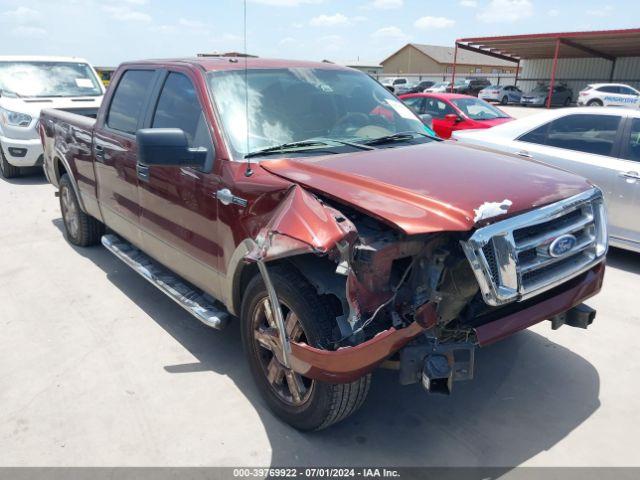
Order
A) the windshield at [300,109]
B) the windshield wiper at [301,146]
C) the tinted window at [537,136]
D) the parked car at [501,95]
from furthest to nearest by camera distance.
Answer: the parked car at [501,95] < the tinted window at [537,136] < the windshield at [300,109] < the windshield wiper at [301,146]

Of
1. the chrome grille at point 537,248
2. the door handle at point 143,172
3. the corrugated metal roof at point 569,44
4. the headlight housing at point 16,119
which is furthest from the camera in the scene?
the corrugated metal roof at point 569,44

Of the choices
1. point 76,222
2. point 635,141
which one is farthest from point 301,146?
point 635,141

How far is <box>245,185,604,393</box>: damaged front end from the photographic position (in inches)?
92.3

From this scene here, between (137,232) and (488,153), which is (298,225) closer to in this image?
(488,153)

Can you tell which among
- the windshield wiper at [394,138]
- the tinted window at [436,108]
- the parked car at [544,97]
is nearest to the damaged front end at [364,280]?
the windshield wiper at [394,138]

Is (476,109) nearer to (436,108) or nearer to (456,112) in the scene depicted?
(456,112)

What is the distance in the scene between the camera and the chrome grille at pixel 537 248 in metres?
2.34

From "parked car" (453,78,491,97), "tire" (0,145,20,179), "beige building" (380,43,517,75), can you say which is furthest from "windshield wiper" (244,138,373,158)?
"beige building" (380,43,517,75)

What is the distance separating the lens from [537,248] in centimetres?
257

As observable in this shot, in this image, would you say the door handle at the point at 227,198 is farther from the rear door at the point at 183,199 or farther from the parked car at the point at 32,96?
the parked car at the point at 32,96

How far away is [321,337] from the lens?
97.7 inches

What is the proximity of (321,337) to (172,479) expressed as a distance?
1049 mm

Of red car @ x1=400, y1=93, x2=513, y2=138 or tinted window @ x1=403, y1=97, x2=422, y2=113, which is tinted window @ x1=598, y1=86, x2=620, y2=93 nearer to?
red car @ x1=400, y1=93, x2=513, y2=138

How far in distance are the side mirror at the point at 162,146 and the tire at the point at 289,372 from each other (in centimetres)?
84
